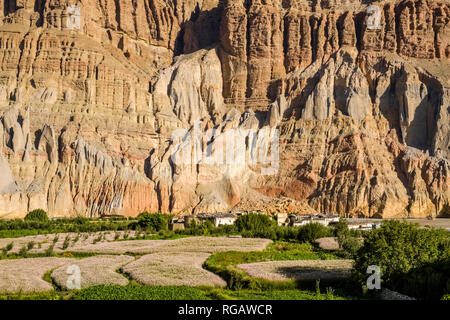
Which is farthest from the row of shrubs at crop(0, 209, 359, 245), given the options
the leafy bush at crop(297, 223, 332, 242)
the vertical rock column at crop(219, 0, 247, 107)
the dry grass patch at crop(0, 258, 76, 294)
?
the vertical rock column at crop(219, 0, 247, 107)

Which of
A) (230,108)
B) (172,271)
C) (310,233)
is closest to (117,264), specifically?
(172,271)

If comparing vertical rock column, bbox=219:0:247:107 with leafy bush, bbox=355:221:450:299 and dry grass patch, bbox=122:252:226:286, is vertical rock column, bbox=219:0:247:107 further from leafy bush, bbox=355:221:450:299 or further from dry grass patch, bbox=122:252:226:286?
leafy bush, bbox=355:221:450:299

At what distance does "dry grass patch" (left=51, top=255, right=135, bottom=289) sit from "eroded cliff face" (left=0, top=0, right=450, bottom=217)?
6429 cm

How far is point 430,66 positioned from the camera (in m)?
121

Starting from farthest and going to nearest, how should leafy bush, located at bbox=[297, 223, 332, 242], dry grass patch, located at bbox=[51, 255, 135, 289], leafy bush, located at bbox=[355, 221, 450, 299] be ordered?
leafy bush, located at bbox=[297, 223, 332, 242], dry grass patch, located at bbox=[51, 255, 135, 289], leafy bush, located at bbox=[355, 221, 450, 299]

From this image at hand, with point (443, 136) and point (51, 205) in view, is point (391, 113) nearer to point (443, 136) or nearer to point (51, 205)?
point (443, 136)

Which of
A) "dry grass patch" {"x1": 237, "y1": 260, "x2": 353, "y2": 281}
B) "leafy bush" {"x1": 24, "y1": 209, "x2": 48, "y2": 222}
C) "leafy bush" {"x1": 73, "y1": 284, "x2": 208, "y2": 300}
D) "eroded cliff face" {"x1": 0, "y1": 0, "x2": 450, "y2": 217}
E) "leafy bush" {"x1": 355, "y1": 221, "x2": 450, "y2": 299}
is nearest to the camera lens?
"leafy bush" {"x1": 73, "y1": 284, "x2": 208, "y2": 300}

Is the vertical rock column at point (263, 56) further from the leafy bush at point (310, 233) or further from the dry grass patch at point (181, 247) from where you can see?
the dry grass patch at point (181, 247)

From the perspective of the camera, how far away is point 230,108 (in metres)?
134

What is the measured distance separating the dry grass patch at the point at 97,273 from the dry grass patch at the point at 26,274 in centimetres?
84

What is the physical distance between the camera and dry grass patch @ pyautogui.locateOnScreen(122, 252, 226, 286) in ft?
87.7

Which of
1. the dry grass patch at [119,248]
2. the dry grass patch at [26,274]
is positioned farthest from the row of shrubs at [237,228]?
the dry grass patch at [26,274]

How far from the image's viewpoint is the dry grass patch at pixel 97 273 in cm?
2659
